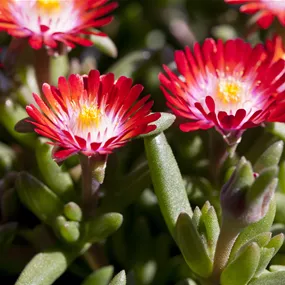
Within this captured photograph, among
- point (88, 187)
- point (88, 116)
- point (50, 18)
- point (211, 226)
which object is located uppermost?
point (50, 18)

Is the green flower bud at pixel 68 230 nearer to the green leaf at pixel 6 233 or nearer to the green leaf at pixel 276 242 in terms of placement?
the green leaf at pixel 6 233

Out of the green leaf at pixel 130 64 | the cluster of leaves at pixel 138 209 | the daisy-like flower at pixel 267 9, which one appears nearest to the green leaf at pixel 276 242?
the cluster of leaves at pixel 138 209

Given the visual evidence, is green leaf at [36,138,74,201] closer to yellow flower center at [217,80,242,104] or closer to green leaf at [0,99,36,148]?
green leaf at [0,99,36,148]

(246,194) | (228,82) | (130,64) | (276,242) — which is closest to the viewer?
(246,194)

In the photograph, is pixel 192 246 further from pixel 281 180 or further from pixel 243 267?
pixel 281 180

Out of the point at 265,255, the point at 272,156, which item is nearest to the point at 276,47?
the point at 272,156

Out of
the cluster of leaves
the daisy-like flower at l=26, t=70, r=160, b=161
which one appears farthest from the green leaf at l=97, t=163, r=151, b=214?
the daisy-like flower at l=26, t=70, r=160, b=161

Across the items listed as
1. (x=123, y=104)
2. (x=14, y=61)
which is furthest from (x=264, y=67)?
(x=14, y=61)

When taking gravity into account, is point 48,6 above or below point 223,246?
above
